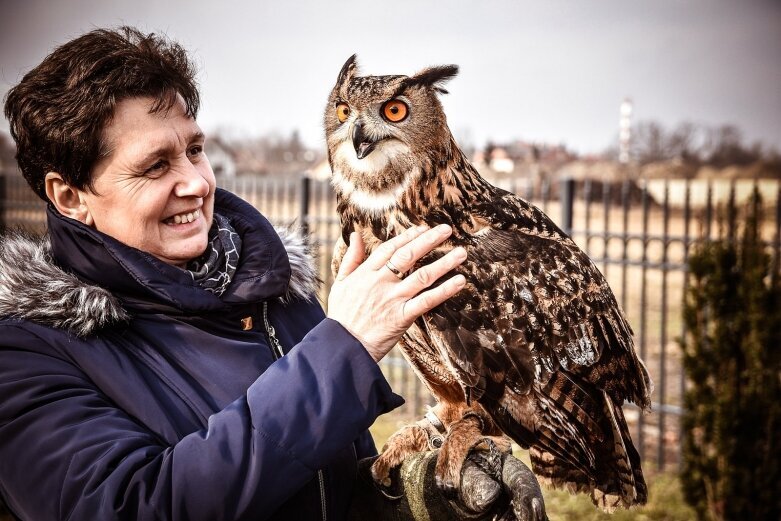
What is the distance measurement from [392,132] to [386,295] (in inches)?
17.7

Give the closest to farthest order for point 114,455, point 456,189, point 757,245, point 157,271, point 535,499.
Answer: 1. point 114,455
2. point 535,499
3. point 157,271
4. point 456,189
5. point 757,245

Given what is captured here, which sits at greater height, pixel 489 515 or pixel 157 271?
pixel 157 271

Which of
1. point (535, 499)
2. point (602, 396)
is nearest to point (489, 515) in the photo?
point (535, 499)

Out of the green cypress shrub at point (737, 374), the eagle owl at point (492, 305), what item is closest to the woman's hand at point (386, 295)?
the eagle owl at point (492, 305)

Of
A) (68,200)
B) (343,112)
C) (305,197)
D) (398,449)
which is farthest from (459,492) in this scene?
(305,197)

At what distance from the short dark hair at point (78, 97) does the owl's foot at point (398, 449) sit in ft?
3.11

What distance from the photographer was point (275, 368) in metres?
1.25

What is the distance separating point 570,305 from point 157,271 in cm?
94

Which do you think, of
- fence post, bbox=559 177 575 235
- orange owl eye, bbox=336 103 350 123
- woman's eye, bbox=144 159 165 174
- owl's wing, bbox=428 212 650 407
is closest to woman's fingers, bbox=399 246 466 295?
owl's wing, bbox=428 212 650 407

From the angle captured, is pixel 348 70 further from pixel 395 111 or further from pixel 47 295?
pixel 47 295

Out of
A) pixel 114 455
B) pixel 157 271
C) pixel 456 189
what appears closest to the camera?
pixel 114 455

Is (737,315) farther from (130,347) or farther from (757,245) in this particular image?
(130,347)

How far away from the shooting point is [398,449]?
5.60 feet

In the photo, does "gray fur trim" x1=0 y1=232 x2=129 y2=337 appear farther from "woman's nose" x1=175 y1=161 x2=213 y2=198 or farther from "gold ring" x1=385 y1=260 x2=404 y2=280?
"gold ring" x1=385 y1=260 x2=404 y2=280
